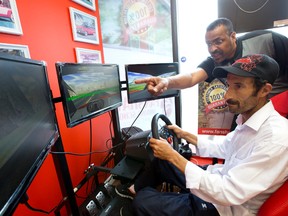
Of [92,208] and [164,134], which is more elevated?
[164,134]

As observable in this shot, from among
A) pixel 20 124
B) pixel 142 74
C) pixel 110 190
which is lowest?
pixel 110 190

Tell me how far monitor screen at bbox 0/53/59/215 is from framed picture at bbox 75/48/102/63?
2.82ft

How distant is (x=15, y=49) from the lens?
1.09 m

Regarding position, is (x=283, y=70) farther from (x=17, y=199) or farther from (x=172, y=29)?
(x=17, y=199)

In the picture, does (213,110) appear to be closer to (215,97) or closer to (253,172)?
(215,97)

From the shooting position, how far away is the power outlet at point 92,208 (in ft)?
3.71

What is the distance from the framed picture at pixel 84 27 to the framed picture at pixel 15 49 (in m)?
0.54

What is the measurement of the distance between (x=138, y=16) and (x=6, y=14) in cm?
178

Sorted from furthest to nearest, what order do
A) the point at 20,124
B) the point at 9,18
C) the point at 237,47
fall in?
the point at 237,47 < the point at 9,18 < the point at 20,124

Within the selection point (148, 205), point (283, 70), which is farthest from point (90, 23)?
point (283, 70)

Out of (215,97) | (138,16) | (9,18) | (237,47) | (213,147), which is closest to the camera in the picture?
(9,18)

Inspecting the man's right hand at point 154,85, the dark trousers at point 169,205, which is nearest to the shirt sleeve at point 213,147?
the dark trousers at point 169,205

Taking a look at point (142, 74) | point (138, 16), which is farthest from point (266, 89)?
point (138, 16)

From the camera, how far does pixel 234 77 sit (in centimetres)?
101
